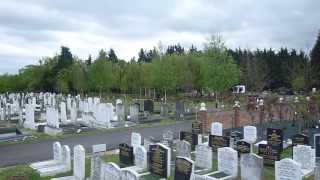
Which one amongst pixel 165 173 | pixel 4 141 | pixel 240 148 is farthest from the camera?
pixel 4 141

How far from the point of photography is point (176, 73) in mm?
46125

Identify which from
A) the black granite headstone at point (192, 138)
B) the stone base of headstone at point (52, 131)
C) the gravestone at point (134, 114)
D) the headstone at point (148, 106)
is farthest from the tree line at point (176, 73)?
the black granite headstone at point (192, 138)

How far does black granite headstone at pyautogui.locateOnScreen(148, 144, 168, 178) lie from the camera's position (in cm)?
1290

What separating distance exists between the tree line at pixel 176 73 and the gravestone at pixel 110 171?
1020 inches

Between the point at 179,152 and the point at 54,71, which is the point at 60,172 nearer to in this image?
the point at 179,152

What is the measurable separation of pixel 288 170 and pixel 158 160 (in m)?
4.04

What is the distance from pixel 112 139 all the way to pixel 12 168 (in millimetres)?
6964

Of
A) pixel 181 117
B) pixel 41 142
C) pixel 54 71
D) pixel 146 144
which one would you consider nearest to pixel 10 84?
pixel 54 71

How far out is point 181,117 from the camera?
29812 millimetres

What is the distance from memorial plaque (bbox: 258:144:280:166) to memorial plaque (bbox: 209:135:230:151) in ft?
5.56

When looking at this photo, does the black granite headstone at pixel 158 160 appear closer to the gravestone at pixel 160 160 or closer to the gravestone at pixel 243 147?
the gravestone at pixel 160 160

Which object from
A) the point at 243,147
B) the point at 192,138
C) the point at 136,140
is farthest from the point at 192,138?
the point at 243,147

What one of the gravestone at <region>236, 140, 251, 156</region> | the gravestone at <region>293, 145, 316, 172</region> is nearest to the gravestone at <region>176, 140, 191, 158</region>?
the gravestone at <region>236, 140, 251, 156</region>

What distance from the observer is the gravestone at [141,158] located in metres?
14.1
